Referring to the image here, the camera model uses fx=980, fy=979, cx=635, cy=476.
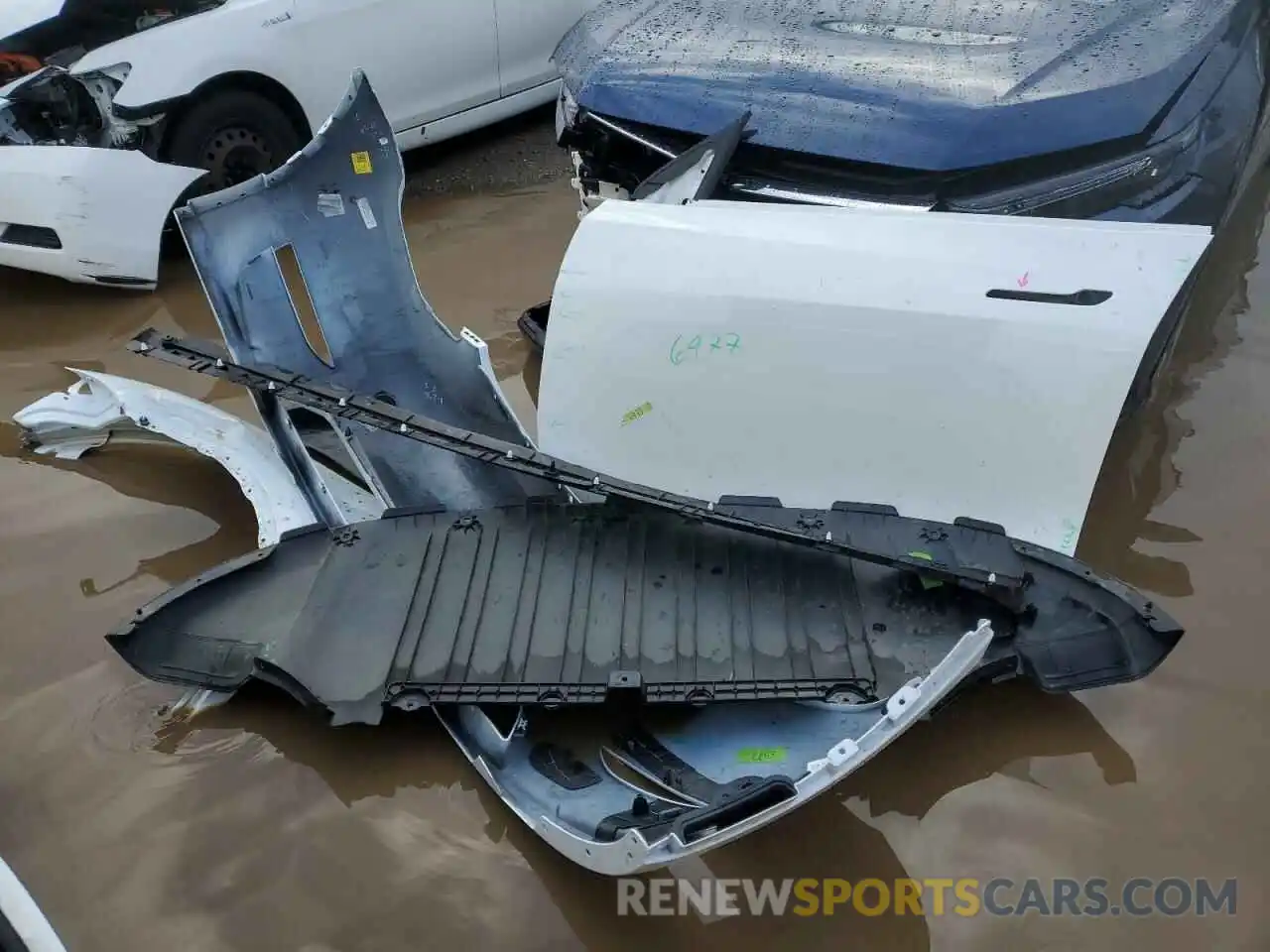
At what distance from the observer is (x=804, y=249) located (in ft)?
8.98

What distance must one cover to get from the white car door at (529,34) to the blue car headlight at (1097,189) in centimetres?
345

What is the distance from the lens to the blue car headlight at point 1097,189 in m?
3.09

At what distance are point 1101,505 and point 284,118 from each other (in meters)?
4.19

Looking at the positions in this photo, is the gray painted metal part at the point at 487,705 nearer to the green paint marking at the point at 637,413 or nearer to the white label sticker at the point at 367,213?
the white label sticker at the point at 367,213

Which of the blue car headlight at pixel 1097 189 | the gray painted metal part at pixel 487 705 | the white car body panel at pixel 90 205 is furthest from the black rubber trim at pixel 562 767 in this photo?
the white car body panel at pixel 90 205

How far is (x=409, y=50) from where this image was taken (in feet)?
17.1

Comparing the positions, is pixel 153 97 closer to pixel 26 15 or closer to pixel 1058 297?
pixel 26 15

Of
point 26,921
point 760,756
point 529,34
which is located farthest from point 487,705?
point 529,34

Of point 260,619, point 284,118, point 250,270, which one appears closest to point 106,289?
point 284,118

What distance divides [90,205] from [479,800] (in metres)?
3.33

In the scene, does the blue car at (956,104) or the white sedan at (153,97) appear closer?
the blue car at (956,104)

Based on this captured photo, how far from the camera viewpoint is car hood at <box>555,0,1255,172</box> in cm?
310

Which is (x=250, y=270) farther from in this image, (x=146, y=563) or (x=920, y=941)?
(x=920, y=941)

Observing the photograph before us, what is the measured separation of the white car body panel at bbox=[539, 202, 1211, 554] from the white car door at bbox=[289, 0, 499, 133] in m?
2.87
